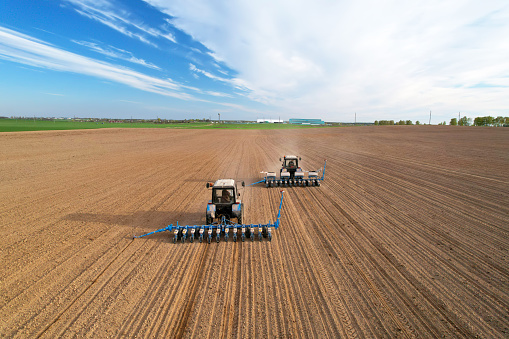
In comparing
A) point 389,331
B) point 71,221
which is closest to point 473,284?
point 389,331

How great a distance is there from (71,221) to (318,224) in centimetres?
1103

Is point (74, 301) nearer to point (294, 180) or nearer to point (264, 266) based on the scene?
point (264, 266)

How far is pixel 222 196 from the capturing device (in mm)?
9594

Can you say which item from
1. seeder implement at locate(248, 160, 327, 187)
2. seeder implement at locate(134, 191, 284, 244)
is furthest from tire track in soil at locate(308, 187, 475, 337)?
seeder implement at locate(248, 160, 327, 187)

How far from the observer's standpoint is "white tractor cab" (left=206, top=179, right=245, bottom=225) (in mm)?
9328

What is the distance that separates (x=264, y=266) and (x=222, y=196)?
3500 millimetres

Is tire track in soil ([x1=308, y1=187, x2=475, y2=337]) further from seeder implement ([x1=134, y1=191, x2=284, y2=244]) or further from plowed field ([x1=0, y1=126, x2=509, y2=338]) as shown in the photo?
seeder implement ([x1=134, y1=191, x2=284, y2=244])

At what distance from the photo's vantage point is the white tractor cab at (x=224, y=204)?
30.6 ft

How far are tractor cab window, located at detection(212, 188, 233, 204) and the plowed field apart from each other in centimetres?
161

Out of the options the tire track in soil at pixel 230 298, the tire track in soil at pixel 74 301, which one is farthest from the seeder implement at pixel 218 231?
the tire track in soil at pixel 74 301

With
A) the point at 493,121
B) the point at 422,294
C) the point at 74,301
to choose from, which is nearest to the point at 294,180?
the point at 422,294

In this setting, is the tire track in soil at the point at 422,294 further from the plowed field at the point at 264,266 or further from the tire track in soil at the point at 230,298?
the tire track in soil at the point at 230,298

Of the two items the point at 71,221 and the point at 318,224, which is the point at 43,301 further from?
the point at 318,224

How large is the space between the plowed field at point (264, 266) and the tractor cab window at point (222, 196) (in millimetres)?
1605
